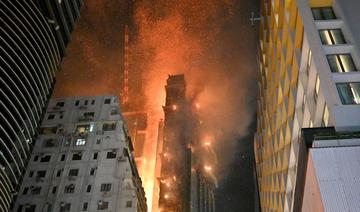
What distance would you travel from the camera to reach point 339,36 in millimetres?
25469

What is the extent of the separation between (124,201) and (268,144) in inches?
908

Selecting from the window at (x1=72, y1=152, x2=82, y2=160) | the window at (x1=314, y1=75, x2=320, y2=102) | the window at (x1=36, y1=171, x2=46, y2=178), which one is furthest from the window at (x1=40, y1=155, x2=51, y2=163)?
the window at (x1=314, y1=75, x2=320, y2=102)

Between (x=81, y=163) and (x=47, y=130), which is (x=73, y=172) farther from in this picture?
(x=47, y=130)

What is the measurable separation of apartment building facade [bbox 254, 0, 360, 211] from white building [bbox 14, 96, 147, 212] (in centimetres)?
2870

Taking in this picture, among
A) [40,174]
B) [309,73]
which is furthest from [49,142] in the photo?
[309,73]

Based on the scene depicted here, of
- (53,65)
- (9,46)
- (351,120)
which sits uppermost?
(53,65)

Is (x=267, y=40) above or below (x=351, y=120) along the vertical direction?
above

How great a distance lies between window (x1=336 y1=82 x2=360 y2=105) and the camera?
2166 cm

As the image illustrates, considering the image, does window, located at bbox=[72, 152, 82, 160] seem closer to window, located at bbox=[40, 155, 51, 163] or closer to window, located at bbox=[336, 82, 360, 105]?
window, located at bbox=[40, 155, 51, 163]

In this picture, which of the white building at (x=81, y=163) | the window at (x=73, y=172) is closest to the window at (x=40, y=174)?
the white building at (x=81, y=163)

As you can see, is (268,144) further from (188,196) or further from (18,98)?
(188,196)

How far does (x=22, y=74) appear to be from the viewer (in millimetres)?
63406

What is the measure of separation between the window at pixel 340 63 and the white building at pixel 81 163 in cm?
4066

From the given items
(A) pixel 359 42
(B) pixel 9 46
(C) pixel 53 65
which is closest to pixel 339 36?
(A) pixel 359 42
